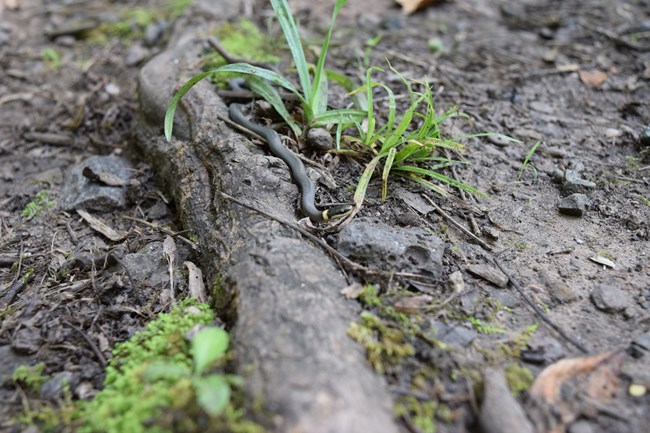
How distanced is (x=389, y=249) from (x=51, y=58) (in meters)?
4.41

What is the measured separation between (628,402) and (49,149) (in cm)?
427

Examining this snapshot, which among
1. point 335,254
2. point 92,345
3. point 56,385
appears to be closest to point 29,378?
point 56,385

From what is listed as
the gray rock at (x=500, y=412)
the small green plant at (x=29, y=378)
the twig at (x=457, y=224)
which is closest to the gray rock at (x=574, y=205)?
the twig at (x=457, y=224)

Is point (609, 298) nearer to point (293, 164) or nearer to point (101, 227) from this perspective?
point (293, 164)

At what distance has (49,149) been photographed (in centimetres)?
412

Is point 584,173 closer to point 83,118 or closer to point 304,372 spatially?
point 304,372

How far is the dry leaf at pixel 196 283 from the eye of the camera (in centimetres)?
259

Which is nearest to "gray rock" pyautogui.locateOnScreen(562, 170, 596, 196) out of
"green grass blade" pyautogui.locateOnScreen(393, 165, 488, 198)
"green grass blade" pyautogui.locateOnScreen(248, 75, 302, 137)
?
"green grass blade" pyautogui.locateOnScreen(393, 165, 488, 198)

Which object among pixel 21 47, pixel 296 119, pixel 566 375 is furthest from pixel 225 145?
pixel 21 47

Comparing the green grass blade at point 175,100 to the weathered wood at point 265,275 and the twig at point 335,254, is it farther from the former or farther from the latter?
the twig at point 335,254

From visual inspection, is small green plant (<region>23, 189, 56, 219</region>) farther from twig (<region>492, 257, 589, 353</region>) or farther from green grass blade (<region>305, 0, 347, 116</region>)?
twig (<region>492, 257, 589, 353</region>)

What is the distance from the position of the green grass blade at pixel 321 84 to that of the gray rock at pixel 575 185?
163 cm

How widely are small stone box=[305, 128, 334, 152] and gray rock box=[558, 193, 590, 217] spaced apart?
4.84ft

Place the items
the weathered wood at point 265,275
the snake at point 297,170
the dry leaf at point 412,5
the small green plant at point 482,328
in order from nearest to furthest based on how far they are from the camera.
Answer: the weathered wood at point 265,275, the small green plant at point 482,328, the snake at point 297,170, the dry leaf at point 412,5
